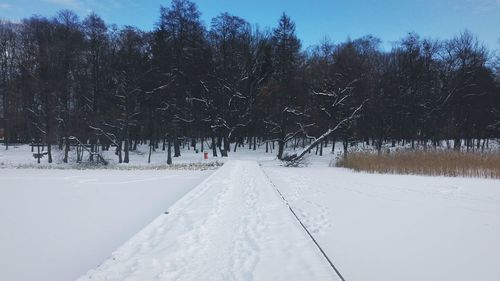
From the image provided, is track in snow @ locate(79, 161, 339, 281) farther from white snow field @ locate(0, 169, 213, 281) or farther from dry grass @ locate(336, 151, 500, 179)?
dry grass @ locate(336, 151, 500, 179)

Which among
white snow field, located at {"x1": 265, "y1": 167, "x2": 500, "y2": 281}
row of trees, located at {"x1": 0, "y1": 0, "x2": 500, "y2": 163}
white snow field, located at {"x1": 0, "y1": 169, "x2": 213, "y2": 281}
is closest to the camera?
white snow field, located at {"x1": 265, "y1": 167, "x2": 500, "y2": 281}

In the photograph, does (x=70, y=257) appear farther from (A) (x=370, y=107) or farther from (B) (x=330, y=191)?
(A) (x=370, y=107)

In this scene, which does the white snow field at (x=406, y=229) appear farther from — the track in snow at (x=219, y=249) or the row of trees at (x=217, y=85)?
the row of trees at (x=217, y=85)

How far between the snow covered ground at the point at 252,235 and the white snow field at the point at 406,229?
0.08ft

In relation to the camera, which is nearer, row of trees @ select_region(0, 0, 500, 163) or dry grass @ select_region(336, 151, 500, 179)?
dry grass @ select_region(336, 151, 500, 179)

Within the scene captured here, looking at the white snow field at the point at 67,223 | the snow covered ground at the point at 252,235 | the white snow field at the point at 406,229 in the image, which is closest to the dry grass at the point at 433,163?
the white snow field at the point at 406,229

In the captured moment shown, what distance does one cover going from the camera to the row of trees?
35.5 metres

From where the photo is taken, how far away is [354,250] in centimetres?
616

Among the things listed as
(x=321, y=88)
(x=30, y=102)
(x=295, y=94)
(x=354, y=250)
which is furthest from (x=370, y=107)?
(x=354, y=250)

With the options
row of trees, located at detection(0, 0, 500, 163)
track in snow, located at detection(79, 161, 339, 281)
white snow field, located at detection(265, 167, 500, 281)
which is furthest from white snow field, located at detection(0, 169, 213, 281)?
row of trees, located at detection(0, 0, 500, 163)

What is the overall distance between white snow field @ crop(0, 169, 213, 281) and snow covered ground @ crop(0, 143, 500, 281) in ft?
0.08

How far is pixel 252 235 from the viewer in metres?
6.72

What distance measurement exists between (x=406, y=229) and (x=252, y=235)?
9.88ft

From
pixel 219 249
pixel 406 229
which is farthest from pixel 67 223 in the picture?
pixel 406 229
